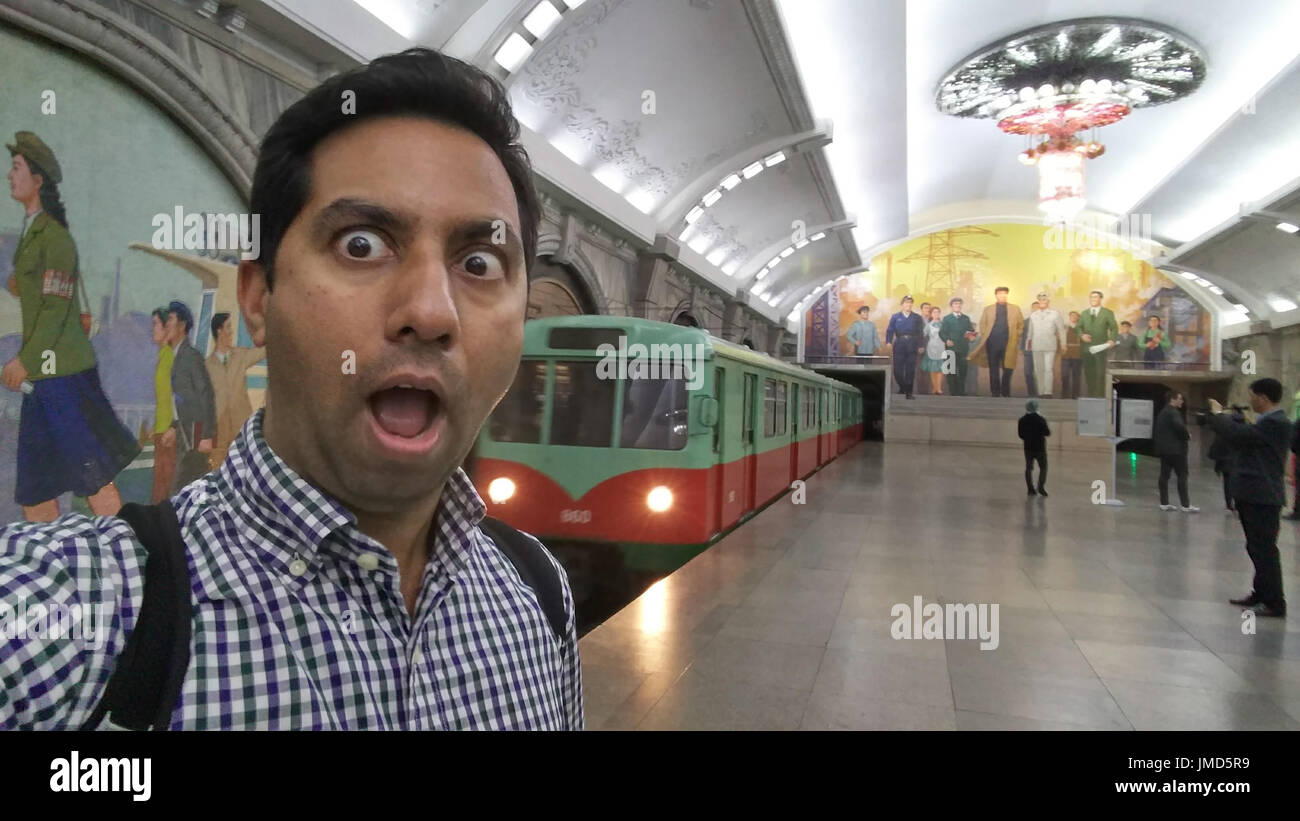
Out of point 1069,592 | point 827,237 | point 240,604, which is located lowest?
point 1069,592

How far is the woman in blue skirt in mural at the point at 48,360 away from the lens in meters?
4.25

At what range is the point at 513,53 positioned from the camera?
8242mm

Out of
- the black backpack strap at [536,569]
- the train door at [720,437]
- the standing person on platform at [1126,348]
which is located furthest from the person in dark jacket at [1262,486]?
the standing person on platform at [1126,348]

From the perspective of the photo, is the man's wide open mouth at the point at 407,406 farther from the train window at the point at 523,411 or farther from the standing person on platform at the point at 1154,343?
the standing person on platform at the point at 1154,343

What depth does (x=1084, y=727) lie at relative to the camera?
3451 millimetres

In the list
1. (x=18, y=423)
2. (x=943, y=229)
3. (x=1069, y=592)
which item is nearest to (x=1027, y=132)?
(x=943, y=229)

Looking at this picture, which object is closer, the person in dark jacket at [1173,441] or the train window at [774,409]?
the train window at [774,409]

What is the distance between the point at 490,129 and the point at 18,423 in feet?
15.8

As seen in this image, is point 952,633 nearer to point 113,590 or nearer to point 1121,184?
point 113,590

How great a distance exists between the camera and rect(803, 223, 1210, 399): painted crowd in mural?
27.4 meters

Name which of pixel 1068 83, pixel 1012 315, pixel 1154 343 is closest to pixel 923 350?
pixel 1012 315

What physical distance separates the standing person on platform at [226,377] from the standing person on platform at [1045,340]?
29.2m

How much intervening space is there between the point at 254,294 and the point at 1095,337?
32.5 m

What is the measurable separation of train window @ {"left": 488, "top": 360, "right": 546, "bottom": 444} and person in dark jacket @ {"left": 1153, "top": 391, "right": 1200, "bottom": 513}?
892 cm
